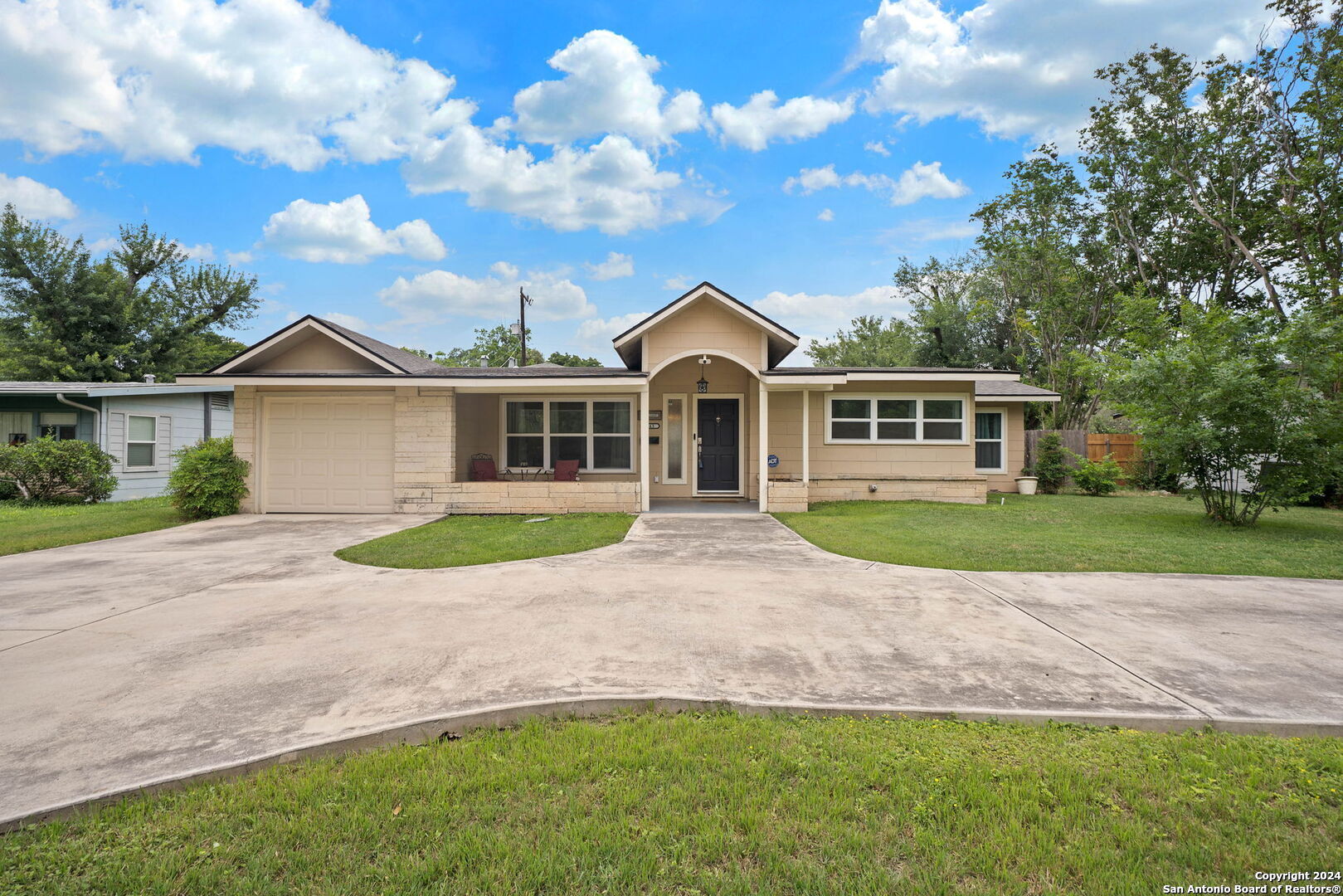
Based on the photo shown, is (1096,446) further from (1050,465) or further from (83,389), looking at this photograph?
(83,389)

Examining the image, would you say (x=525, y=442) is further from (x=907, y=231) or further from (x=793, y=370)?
(x=907, y=231)

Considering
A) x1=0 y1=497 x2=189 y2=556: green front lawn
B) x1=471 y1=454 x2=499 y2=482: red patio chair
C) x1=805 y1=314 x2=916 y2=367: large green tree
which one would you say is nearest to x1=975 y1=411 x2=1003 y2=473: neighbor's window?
x1=471 y1=454 x2=499 y2=482: red patio chair

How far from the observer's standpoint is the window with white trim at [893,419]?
1350 cm

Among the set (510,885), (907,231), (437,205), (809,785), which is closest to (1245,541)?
(809,785)

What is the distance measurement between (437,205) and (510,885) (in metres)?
22.2

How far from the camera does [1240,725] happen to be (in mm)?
2992

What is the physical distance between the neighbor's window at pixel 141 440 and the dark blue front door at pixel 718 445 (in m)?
14.5

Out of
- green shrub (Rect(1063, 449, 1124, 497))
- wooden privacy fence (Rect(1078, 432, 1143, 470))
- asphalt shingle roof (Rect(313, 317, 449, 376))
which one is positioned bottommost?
green shrub (Rect(1063, 449, 1124, 497))

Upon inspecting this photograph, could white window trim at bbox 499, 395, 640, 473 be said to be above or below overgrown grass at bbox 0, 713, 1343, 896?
above

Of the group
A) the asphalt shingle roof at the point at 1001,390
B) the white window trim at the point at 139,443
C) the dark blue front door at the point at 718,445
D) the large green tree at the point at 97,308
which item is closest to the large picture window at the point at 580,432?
the dark blue front door at the point at 718,445

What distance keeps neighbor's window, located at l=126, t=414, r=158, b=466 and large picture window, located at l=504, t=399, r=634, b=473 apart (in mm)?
10156

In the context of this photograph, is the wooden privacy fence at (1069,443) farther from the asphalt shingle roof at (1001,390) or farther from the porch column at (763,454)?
the porch column at (763,454)

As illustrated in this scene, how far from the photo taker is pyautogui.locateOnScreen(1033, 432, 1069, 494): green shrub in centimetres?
1636

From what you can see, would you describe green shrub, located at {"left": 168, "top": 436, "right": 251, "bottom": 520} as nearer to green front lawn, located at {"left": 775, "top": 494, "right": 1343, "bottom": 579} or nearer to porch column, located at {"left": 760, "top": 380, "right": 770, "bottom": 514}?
porch column, located at {"left": 760, "top": 380, "right": 770, "bottom": 514}
